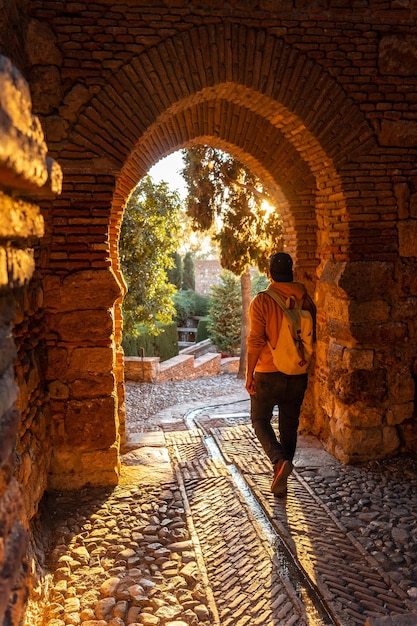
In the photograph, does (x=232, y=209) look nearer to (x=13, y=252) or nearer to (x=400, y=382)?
(x=400, y=382)

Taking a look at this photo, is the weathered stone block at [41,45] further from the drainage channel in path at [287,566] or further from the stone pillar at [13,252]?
the drainage channel in path at [287,566]

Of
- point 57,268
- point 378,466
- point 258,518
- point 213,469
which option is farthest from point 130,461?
point 378,466

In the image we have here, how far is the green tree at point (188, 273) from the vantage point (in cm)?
2272

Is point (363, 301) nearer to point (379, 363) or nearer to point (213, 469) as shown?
point (379, 363)

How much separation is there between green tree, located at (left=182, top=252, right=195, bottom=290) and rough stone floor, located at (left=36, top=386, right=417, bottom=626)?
1799cm

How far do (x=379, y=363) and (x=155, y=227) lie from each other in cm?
499

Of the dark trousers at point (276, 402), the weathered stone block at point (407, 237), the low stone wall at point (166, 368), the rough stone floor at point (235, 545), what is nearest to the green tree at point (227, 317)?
the low stone wall at point (166, 368)

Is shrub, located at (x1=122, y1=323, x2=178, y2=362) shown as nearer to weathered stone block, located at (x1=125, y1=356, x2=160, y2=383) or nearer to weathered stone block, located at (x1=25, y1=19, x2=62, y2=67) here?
weathered stone block, located at (x1=125, y1=356, x2=160, y2=383)

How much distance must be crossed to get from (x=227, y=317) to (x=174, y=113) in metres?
12.7

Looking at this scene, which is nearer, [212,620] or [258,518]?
[212,620]

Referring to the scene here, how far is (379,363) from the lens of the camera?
185 inches

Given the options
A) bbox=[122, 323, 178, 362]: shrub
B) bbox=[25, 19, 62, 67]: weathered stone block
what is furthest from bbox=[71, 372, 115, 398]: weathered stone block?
bbox=[122, 323, 178, 362]: shrub

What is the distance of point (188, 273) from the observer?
2281 centimetres

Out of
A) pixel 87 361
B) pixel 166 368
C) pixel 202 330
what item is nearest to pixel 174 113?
pixel 87 361
